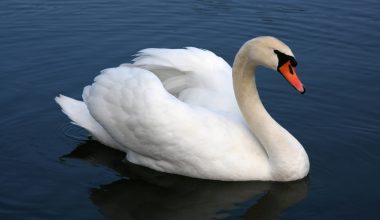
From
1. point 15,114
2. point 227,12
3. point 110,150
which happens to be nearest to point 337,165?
point 110,150

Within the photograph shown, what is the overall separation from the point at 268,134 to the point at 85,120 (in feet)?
6.69

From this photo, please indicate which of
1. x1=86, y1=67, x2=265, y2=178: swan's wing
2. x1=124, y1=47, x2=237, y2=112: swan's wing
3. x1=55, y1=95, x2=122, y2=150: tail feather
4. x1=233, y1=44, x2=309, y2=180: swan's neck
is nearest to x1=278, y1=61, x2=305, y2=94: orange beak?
x1=233, y1=44, x2=309, y2=180: swan's neck

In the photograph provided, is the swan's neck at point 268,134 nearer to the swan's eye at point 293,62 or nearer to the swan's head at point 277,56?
the swan's head at point 277,56

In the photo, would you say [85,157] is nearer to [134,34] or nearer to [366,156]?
[366,156]

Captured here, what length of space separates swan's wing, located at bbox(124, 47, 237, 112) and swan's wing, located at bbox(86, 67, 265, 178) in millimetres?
555

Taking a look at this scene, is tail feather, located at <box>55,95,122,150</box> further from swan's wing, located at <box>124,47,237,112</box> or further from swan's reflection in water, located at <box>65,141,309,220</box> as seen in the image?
swan's wing, located at <box>124,47,237,112</box>

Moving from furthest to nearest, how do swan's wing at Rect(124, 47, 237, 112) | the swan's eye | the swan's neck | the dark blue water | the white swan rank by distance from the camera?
swan's wing at Rect(124, 47, 237, 112) < the swan's neck < the white swan < the dark blue water < the swan's eye

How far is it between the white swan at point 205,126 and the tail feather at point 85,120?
0.15 meters

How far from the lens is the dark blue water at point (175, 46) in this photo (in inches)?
287

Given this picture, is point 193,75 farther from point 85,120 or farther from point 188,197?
point 188,197

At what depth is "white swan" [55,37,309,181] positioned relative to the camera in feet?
24.2

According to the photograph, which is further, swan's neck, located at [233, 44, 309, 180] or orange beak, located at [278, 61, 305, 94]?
swan's neck, located at [233, 44, 309, 180]

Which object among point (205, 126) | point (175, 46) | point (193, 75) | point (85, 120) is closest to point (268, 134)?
point (205, 126)

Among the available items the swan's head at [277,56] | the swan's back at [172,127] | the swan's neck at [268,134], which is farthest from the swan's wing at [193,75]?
the swan's head at [277,56]
